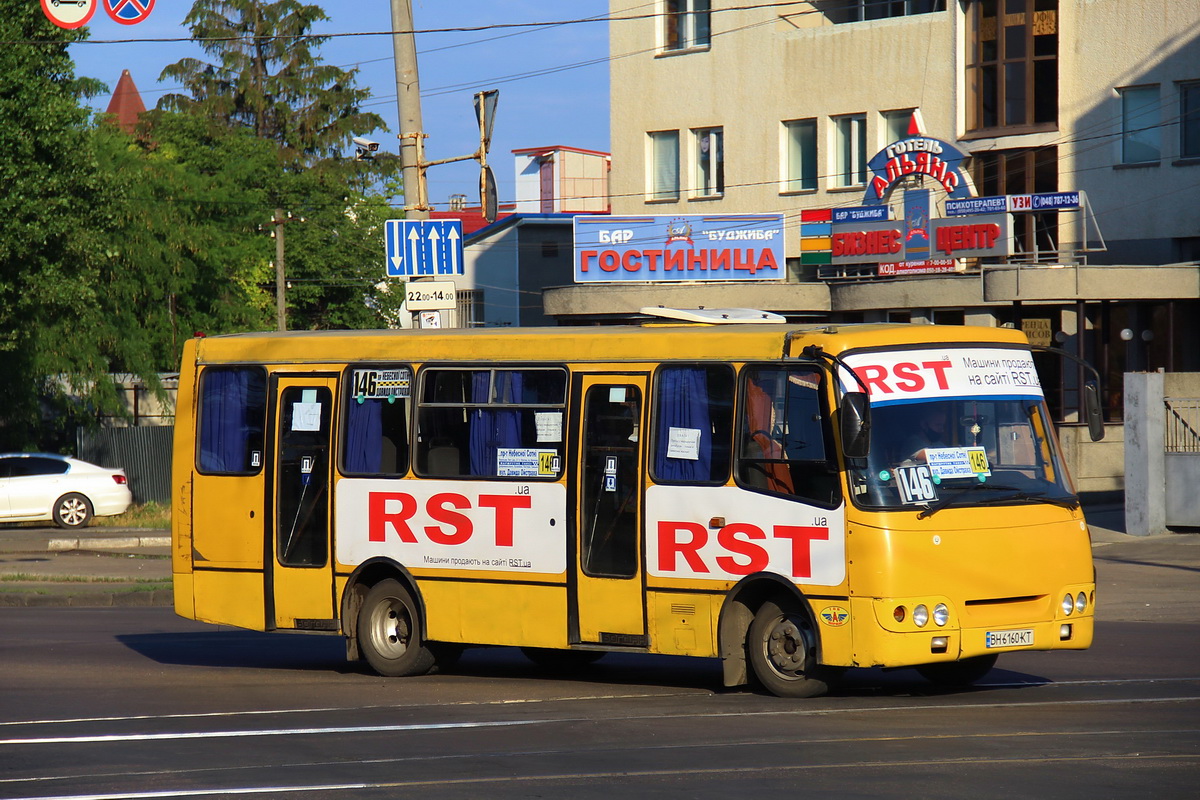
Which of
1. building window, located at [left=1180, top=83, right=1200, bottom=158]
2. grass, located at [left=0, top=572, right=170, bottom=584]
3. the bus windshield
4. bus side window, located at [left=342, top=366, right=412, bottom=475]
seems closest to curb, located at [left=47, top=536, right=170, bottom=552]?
grass, located at [left=0, top=572, right=170, bottom=584]

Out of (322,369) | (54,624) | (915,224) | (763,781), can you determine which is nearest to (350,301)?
(915,224)

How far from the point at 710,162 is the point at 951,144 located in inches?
336

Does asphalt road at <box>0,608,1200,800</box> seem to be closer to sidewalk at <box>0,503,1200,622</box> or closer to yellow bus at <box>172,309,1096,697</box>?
yellow bus at <box>172,309,1096,697</box>

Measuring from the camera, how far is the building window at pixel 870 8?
1695 inches

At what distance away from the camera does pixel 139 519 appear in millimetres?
33156

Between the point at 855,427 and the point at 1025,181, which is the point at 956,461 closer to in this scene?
the point at 855,427

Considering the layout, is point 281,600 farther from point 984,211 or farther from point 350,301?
point 350,301

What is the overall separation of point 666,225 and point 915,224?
685 centimetres

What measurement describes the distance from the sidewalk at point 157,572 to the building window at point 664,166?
21306 millimetres

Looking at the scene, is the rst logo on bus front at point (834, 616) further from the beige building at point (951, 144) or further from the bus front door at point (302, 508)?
the beige building at point (951, 144)

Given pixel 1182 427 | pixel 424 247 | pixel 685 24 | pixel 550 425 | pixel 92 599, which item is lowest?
pixel 92 599

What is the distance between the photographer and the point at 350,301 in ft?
226

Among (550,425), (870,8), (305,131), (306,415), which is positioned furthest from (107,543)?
(305,131)

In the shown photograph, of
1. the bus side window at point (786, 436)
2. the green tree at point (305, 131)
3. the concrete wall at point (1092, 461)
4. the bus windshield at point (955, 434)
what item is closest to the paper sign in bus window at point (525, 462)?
the bus side window at point (786, 436)
